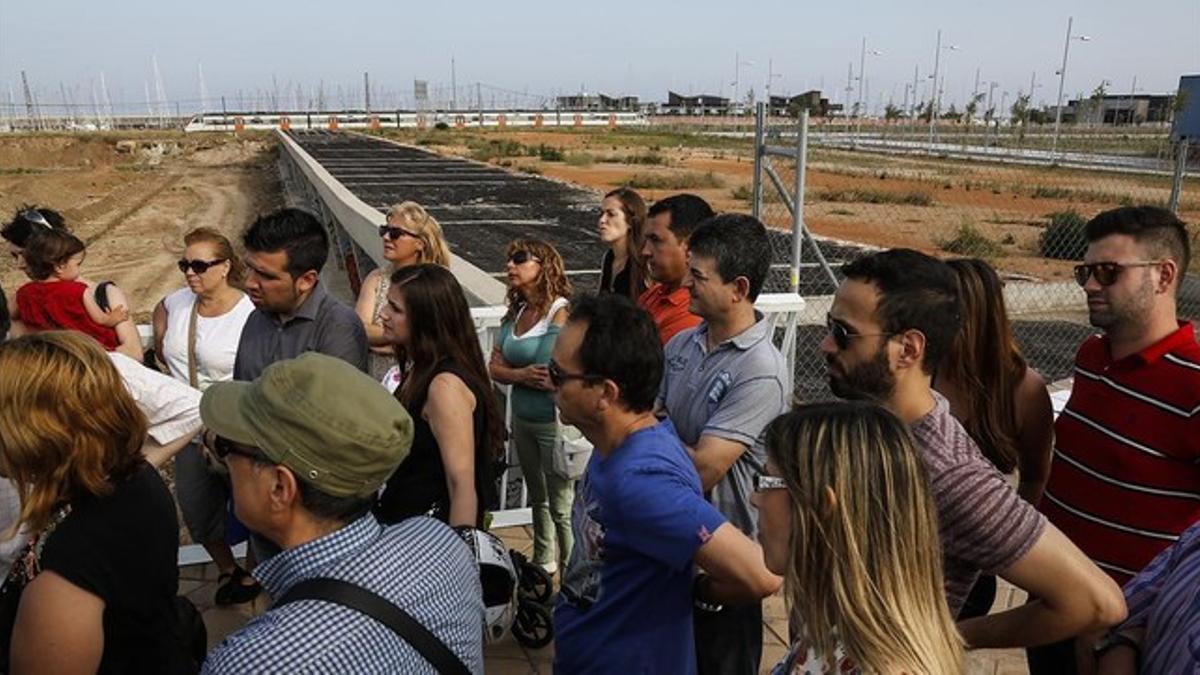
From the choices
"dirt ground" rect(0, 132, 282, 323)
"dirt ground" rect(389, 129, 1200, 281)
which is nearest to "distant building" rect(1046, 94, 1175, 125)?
"dirt ground" rect(389, 129, 1200, 281)

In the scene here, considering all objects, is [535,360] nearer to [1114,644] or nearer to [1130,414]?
[1130,414]

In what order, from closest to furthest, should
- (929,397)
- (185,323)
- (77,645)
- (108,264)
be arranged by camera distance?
(77,645) → (929,397) → (185,323) → (108,264)

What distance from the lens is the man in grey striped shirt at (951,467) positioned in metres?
1.66

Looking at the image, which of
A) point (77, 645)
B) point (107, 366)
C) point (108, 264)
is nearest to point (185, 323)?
point (107, 366)

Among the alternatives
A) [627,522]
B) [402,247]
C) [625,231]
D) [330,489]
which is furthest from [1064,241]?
[330,489]

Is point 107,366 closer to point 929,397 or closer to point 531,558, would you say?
point 929,397

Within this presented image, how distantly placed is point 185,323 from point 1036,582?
11.4 ft

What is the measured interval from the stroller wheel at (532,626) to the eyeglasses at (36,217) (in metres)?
3.01

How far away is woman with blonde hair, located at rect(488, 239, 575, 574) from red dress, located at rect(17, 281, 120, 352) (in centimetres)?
183

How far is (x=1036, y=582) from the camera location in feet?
5.49

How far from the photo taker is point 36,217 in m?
4.32

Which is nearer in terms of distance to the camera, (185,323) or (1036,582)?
(1036,582)

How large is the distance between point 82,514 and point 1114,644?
224 cm

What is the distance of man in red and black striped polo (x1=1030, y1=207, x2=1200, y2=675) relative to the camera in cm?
238
